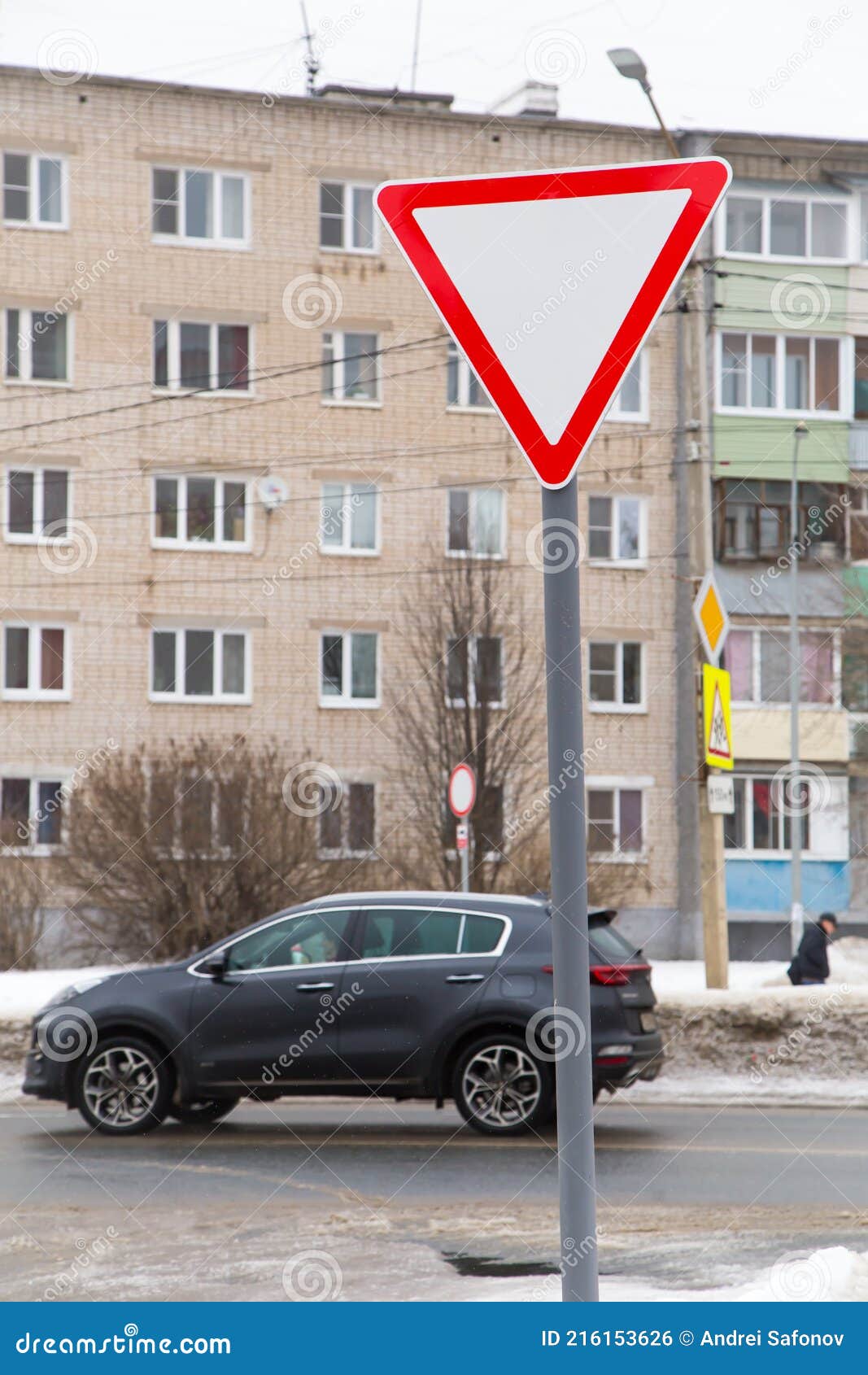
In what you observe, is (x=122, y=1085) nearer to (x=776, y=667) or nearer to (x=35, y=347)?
(x=35, y=347)

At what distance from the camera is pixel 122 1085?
1163 centimetres

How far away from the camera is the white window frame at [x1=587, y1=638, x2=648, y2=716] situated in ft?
128

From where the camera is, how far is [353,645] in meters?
38.5

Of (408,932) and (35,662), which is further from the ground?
(35,662)

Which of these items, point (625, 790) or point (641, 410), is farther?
point (641, 410)

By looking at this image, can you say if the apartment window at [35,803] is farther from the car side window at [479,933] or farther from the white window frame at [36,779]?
the car side window at [479,933]

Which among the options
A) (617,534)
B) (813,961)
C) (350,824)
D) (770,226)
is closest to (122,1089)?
(813,961)

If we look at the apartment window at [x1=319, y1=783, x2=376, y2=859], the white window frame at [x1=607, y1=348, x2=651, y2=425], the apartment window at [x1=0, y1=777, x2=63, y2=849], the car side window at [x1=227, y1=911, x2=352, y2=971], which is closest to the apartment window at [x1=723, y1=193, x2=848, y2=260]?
the white window frame at [x1=607, y1=348, x2=651, y2=425]

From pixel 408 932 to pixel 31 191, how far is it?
2943 centimetres

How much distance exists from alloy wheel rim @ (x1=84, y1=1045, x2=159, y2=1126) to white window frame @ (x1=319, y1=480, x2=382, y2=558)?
27.1m

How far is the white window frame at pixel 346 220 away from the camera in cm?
3838

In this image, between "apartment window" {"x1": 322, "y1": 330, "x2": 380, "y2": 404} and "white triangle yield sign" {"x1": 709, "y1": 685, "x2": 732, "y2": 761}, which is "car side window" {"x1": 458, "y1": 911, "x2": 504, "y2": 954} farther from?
"apartment window" {"x1": 322, "y1": 330, "x2": 380, "y2": 404}
